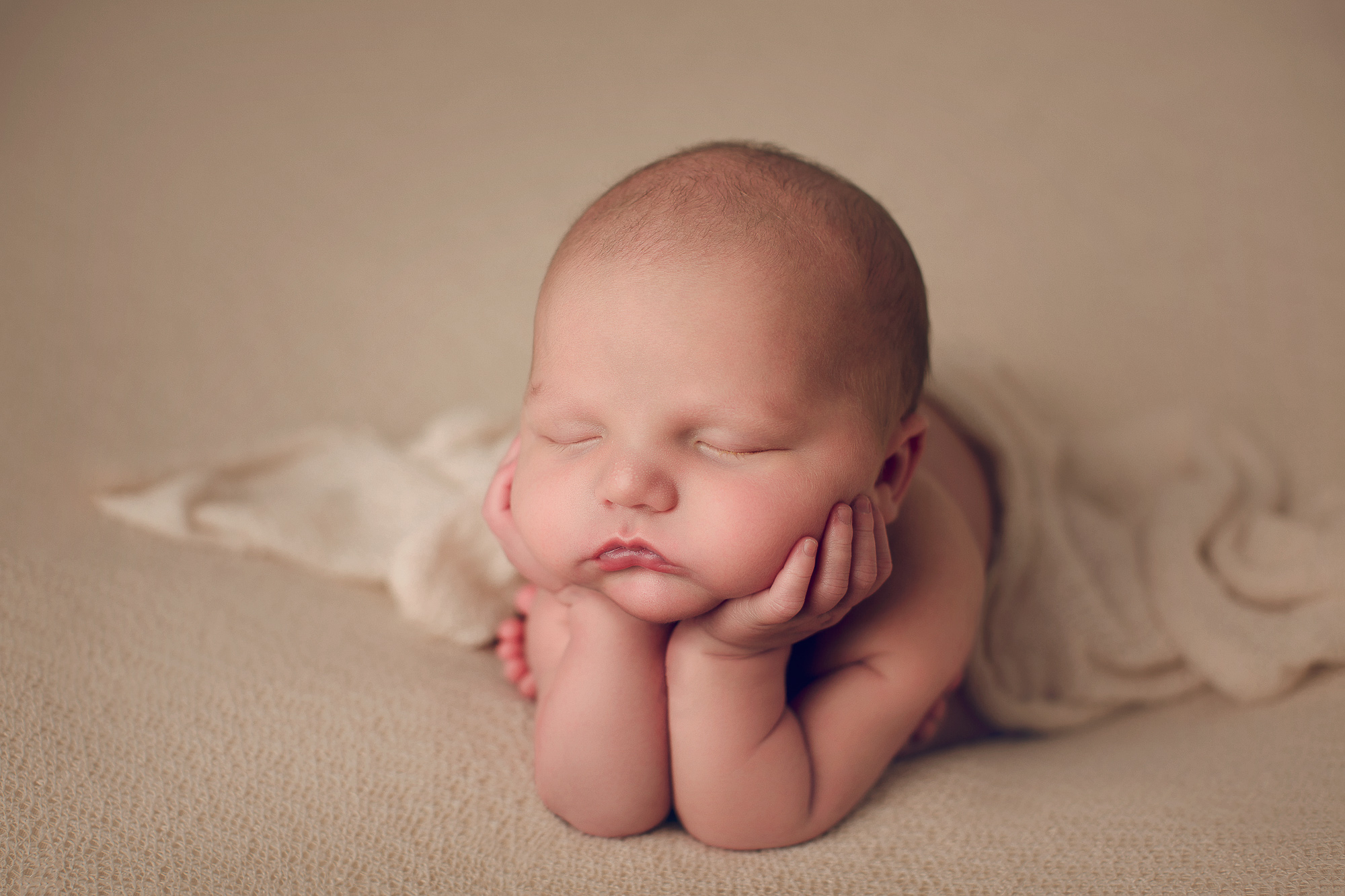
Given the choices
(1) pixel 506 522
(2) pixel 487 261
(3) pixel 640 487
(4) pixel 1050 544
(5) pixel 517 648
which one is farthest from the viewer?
(2) pixel 487 261

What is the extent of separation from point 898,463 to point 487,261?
104 cm

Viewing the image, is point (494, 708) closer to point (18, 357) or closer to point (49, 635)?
point (49, 635)

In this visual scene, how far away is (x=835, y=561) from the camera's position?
70cm

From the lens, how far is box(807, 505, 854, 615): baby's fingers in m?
0.70

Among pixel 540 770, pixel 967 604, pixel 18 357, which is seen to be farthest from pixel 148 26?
pixel 967 604

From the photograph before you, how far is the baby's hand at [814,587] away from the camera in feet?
A: 2.28

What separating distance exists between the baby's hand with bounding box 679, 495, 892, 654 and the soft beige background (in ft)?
0.62

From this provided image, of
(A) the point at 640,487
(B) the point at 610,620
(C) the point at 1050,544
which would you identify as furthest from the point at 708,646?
(C) the point at 1050,544

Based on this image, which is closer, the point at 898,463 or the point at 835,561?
the point at 835,561

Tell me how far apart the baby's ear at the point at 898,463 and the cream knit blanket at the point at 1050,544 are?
1.15 feet

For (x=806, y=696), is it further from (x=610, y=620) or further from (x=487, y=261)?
(x=487, y=261)

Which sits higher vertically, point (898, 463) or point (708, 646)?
point (898, 463)

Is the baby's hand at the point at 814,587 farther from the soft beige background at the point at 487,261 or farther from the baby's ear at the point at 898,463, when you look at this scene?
Answer: the soft beige background at the point at 487,261

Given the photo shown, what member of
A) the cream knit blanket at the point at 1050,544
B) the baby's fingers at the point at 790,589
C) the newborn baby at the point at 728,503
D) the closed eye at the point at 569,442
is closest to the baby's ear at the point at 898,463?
the newborn baby at the point at 728,503
